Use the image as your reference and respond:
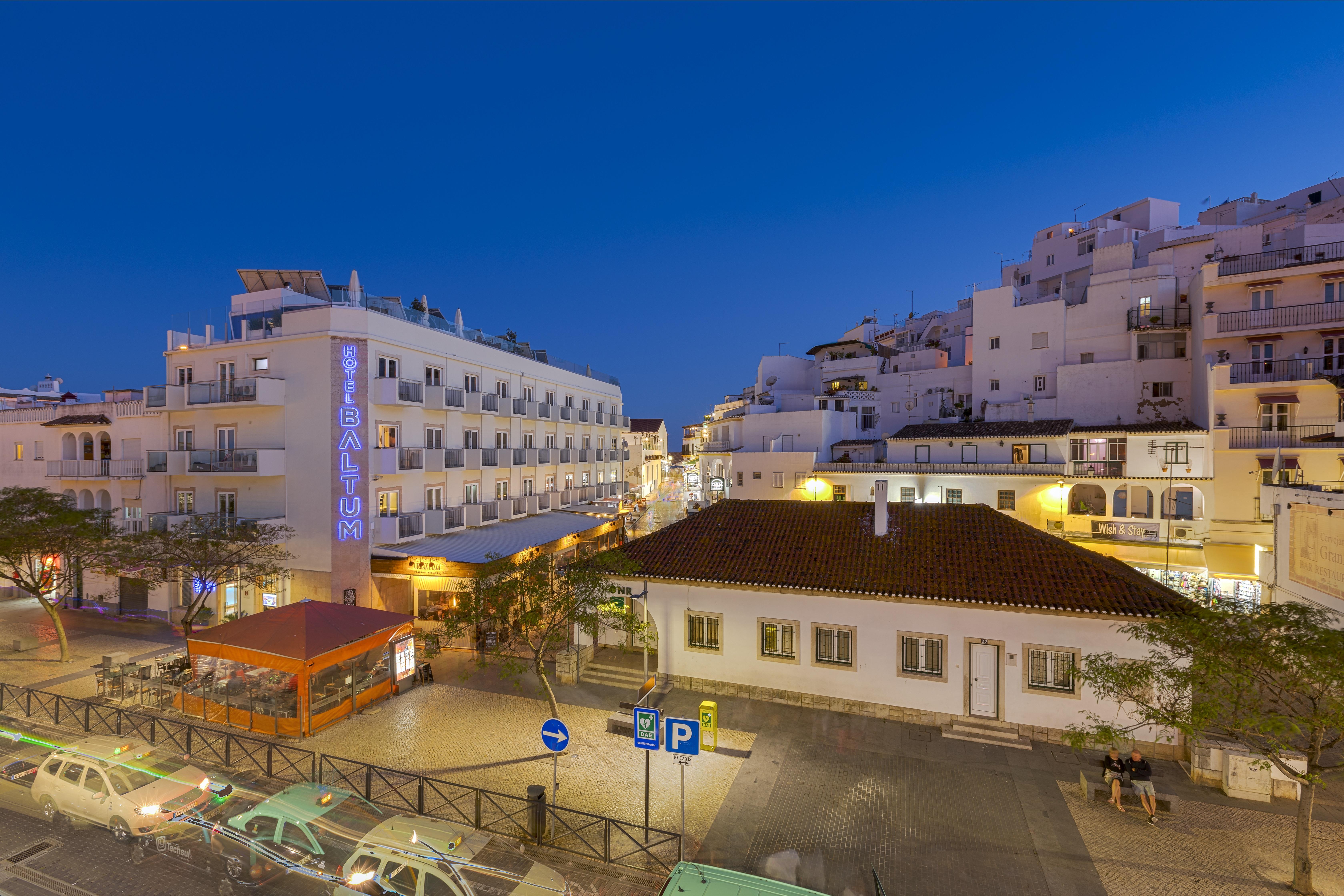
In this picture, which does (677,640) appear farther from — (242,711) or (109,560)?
(109,560)

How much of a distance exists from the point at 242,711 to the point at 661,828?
43.8ft

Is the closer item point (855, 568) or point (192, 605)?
point (855, 568)

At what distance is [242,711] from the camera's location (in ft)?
54.9

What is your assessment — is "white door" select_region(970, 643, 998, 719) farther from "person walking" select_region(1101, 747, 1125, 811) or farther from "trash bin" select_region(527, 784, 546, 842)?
"trash bin" select_region(527, 784, 546, 842)

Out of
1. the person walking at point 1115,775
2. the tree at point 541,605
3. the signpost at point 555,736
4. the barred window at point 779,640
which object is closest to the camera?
the signpost at point 555,736

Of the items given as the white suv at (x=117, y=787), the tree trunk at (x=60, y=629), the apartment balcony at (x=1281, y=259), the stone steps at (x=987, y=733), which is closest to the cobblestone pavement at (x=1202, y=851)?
the stone steps at (x=987, y=733)

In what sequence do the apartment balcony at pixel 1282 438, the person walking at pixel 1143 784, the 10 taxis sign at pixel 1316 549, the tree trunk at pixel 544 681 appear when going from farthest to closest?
the apartment balcony at pixel 1282 438 < the 10 taxis sign at pixel 1316 549 < the tree trunk at pixel 544 681 < the person walking at pixel 1143 784

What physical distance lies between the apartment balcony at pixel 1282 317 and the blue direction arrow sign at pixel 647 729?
39638 mm

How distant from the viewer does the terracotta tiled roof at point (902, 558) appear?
15.4 metres

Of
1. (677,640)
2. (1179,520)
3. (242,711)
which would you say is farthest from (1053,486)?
(242,711)

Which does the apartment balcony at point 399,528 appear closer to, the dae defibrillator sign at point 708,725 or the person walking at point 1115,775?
the dae defibrillator sign at point 708,725

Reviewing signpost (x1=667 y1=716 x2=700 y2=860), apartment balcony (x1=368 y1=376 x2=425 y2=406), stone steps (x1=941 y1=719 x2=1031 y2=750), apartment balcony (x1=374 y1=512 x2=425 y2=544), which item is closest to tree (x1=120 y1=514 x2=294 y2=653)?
apartment balcony (x1=374 y1=512 x2=425 y2=544)

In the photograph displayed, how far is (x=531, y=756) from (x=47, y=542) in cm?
2093

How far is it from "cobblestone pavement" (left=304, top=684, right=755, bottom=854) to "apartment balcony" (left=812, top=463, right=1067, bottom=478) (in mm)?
27213
